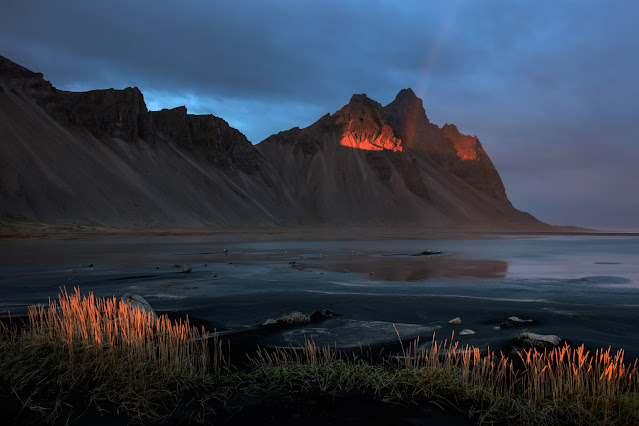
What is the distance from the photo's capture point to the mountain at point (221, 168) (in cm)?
6919

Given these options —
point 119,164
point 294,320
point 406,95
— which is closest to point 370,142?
point 406,95

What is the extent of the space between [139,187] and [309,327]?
76.9 m

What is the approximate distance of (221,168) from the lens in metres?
107

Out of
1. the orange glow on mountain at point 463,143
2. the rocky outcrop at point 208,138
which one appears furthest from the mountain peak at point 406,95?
the rocky outcrop at point 208,138

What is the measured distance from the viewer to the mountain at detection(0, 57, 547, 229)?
69.2m

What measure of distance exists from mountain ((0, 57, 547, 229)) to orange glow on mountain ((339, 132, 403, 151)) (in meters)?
0.45

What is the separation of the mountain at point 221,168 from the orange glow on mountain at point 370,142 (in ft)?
1.47

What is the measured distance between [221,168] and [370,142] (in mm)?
56640

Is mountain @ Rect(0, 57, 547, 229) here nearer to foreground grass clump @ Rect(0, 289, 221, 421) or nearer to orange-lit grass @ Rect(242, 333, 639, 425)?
foreground grass clump @ Rect(0, 289, 221, 421)

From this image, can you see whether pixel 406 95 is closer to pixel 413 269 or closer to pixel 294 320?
pixel 413 269

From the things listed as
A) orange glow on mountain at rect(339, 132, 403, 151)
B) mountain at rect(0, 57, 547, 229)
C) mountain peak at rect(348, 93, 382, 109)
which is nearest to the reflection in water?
mountain at rect(0, 57, 547, 229)

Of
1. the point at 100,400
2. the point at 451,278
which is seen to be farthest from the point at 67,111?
the point at 100,400

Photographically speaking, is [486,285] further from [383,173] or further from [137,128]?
[383,173]

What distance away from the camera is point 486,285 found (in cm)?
1670
